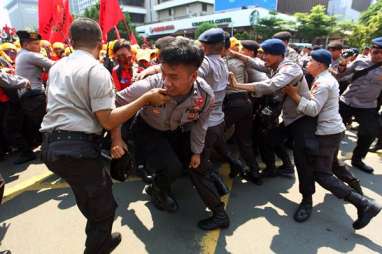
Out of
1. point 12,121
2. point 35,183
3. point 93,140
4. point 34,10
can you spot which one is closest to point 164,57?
point 93,140

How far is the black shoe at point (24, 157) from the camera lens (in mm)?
4441

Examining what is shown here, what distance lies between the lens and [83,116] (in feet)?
6.13

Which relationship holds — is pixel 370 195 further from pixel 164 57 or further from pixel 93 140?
pixel 93 140

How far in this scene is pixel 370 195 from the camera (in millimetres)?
3451

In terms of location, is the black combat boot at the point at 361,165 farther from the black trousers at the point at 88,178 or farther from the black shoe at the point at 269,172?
the black trousers at the point at 88,178

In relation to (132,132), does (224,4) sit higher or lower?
higher

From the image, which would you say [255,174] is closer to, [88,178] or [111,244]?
[111,244]

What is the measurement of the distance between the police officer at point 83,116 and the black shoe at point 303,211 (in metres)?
1.90

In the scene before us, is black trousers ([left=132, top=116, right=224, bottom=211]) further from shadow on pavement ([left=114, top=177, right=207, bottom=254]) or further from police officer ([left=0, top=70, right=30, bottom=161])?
police officer ([left=0, top=70, right=30, bottom=161])

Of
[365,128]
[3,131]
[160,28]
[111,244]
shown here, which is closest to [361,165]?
[365,128]

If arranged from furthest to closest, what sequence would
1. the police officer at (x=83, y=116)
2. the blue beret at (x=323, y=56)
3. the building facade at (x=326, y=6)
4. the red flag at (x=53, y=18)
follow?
the building facade at (x=326, y=6)
the red flag at (x=53, y=18)
the blue beret at (x=323, y=56)
the police officer at (x=83, y=116)

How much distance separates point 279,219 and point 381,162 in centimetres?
247

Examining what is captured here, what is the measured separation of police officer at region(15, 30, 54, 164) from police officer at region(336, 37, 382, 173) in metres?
4.25

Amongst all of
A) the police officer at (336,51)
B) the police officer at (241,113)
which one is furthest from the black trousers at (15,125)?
the police officer at (336,51)
